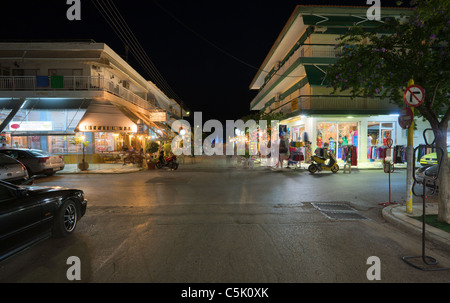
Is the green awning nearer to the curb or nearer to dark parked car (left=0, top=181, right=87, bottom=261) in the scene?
the curb

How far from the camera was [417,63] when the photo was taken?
622 cm

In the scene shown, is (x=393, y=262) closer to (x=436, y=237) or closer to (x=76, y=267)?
(x=436, y=237)

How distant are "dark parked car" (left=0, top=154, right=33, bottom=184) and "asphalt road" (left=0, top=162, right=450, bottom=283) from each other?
3.57 meters

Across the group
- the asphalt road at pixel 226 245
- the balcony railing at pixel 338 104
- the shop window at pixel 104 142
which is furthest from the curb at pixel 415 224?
the shop window at pixel 104 142

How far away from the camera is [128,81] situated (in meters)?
28.0

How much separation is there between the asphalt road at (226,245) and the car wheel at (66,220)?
0.17 m

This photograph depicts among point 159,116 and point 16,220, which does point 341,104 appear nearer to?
point 159,116

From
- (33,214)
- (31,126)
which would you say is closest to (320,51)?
(33,214)

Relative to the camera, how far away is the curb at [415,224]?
475 centimetres

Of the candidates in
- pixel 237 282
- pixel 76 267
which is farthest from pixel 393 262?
pixel 76 267

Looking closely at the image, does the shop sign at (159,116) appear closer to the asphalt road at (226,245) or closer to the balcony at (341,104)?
the balcony at (341,104)

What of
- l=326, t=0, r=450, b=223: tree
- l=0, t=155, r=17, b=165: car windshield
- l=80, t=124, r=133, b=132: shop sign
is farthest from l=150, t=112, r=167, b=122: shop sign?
l=326, t=0, r=450, b=223: tree

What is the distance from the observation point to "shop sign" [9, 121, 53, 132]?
60.9 feet

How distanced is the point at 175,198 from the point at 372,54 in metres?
7.05
